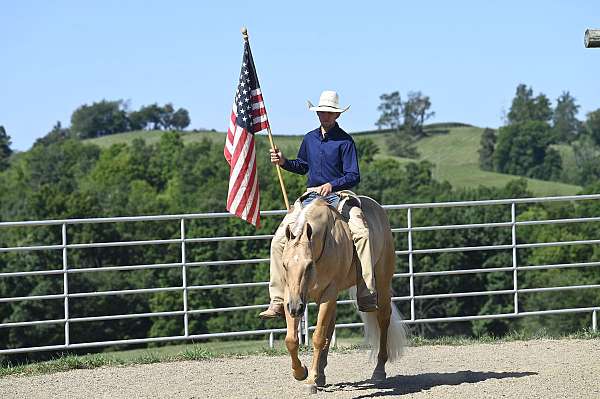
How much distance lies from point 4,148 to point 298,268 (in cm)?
13929

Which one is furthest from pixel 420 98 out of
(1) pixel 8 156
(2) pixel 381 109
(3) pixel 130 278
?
(3) pixel 130 278

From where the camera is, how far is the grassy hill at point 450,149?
10838 cm

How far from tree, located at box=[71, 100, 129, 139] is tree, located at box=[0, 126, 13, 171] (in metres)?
21.9

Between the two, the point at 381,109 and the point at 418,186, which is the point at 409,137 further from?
the point at 418,186

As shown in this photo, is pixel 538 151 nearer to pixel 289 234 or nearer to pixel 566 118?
pixel 566 118

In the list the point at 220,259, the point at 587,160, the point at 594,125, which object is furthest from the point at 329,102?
the point at 594,125

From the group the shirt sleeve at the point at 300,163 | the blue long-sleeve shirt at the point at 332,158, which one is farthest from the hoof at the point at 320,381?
the shirt sleeve at the point at 300,163

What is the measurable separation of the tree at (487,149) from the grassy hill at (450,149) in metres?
0.97

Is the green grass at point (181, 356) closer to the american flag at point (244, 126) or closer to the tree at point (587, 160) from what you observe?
the american flag at point (244, 126)

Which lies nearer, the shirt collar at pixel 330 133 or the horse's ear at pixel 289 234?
the horse's ear at pixel 289 234

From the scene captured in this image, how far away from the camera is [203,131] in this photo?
140000 mm

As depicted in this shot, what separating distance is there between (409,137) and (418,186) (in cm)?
6334

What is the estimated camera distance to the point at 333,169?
8.61 m

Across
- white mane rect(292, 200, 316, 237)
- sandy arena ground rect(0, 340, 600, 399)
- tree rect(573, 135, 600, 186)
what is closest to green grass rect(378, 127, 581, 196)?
tree rect(573, 135, 600, 186)
